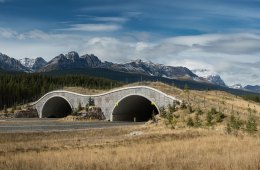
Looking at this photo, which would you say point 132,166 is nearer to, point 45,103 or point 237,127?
point 237,127

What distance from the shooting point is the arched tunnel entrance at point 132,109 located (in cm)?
7938

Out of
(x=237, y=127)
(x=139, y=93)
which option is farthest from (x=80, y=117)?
(x=237, y=127)

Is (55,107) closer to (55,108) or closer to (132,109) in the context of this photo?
(55,108)

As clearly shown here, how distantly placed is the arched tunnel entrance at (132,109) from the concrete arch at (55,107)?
30870 mm

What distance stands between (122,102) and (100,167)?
214 feet

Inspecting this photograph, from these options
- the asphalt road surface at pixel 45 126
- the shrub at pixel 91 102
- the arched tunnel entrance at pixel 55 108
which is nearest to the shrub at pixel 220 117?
the asphalt road surface at pixel 45 126

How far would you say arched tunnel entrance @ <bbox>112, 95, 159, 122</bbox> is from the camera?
79375 millimetres

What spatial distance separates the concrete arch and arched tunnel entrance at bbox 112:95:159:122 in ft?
101

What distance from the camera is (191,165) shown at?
45.7 ft

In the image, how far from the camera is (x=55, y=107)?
12169 centimetres

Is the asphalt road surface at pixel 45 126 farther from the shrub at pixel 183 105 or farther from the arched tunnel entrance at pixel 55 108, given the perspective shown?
the arched tunnel entrance at pixel 55 108

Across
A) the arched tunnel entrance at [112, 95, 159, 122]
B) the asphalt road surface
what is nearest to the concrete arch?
the arched tunnel entrance at [112, 95, 159, 122]

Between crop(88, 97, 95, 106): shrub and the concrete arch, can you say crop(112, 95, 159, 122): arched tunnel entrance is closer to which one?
crop(88, 97, 95, 106): shrub

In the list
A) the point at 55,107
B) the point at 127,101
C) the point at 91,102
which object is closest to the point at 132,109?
the point at 127,101
